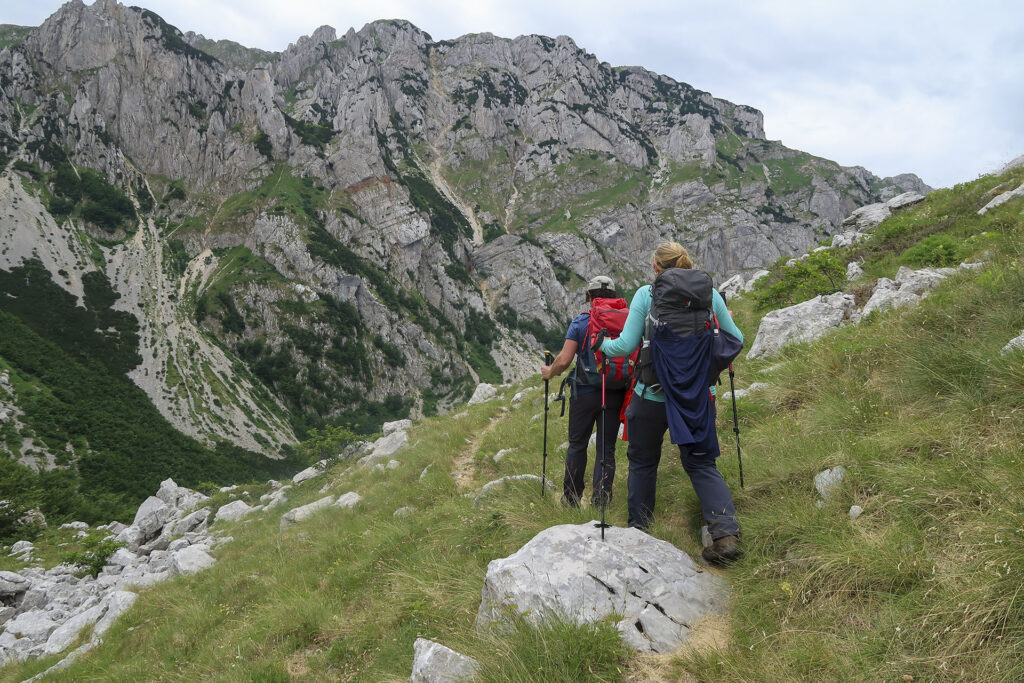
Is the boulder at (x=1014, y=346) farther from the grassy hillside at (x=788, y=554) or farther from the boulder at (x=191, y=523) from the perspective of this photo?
the boulder at (x=191, y=523)

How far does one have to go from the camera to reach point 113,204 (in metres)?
160

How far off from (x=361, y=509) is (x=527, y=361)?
17106 centimetres

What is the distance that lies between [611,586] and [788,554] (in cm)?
141

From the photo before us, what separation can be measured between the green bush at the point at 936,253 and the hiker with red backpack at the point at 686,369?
30.5 ft

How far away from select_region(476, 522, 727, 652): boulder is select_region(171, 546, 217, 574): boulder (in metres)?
10.7

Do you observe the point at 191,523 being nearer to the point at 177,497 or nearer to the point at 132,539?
the point at 132,539

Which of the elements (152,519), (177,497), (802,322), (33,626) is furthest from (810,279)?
(177,497)

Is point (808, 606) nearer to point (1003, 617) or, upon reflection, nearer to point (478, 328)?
point (1003, 617)

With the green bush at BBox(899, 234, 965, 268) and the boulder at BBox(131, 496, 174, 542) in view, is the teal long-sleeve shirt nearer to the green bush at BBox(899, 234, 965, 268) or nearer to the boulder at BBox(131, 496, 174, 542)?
the green bush at BBox(899, 234, 965, 268)

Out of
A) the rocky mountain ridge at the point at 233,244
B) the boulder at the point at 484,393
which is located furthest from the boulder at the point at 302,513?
the rocky mountain ridge at the point at 233,244

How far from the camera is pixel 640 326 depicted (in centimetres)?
471

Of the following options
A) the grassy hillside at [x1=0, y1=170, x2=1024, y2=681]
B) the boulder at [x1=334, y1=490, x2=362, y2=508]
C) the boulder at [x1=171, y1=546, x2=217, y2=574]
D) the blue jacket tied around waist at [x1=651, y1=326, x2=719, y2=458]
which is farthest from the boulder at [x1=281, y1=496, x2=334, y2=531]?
the blue jacket tied around waist at [x1=651, y1=326, x2=719, y2=458]

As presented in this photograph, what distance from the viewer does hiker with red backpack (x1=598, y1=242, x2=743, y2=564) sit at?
4270mm

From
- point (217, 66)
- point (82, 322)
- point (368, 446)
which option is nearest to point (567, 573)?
point (368, 446)
